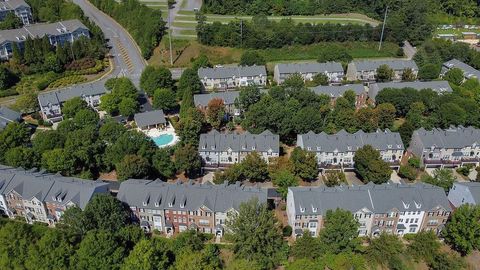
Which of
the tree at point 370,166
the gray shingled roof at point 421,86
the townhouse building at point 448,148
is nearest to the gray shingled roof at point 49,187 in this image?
the tree at point 370,166

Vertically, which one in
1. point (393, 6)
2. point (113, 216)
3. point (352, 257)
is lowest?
point (352, 257)

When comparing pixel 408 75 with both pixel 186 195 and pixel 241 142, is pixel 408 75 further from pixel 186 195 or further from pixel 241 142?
pixel 186 195

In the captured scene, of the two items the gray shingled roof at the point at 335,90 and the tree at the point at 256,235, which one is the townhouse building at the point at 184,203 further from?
the gray shingled roof at the point at 335,90

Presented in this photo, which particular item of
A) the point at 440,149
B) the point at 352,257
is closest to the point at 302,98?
the point at 440,149

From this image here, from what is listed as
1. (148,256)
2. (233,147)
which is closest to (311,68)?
(233,147)

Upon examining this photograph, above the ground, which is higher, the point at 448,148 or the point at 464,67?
the point at 464,67

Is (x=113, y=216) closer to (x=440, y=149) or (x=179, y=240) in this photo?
(x=179, y=240)
